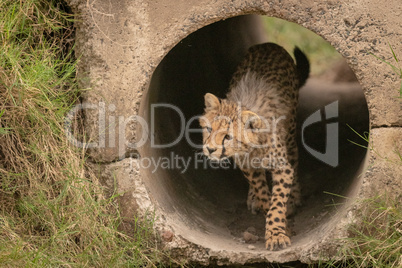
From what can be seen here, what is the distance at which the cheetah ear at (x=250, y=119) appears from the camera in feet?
14.5

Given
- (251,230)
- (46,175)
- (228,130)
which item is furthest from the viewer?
(251,230)

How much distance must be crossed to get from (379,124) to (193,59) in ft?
8.20

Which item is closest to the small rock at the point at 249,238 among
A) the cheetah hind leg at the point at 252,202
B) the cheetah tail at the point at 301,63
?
the cheetah hind leg at the point at 252,202

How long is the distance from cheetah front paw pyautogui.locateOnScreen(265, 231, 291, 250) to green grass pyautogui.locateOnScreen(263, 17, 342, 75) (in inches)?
163

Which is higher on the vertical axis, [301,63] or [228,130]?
[301,63]

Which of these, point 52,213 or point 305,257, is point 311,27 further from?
point 52,213

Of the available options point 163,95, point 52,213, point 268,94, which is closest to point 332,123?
point 268,94

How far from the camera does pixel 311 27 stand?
3.83 m

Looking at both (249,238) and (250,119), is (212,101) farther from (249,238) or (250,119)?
(249,238)

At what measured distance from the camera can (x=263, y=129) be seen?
15.1 ft

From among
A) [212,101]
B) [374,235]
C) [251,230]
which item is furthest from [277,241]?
[212,101]

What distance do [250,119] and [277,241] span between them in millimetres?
909

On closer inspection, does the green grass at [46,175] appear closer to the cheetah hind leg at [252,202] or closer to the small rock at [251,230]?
the small rock at [251,230]

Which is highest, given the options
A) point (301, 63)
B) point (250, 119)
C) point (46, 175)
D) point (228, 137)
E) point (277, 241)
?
point (301, 63)
